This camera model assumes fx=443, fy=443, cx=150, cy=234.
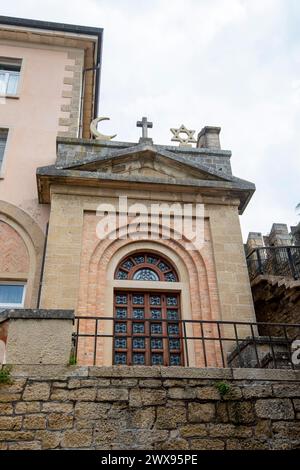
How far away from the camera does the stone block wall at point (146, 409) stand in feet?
18.7

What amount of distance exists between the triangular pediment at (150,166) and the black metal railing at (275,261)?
2317 millimetres

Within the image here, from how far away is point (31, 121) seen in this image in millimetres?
13797

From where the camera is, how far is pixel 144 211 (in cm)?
1095

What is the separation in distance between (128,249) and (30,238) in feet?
8.68

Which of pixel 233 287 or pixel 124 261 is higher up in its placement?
pixel 124 261

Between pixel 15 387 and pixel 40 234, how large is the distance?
5805 millimetres

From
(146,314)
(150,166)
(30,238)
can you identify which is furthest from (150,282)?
(30,238)

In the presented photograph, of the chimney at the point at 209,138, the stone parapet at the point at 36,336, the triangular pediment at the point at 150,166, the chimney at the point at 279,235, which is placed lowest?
the stone parapet at the point at 36,336

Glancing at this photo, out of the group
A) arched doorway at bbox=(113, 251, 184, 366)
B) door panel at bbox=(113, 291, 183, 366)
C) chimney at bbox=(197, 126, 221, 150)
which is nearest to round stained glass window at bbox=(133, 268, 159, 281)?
arched doorway at bbox=(113, 251, 184, 366)

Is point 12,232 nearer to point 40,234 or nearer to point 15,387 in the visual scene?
point 40,234

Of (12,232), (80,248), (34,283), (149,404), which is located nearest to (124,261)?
(80,248)

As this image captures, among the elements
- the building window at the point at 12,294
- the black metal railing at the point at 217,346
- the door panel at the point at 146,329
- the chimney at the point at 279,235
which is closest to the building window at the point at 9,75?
the building window at the point at 12,294

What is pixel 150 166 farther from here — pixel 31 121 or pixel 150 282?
pixel 31 121

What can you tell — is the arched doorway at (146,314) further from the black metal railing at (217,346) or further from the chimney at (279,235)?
the chimney at (279,235)
